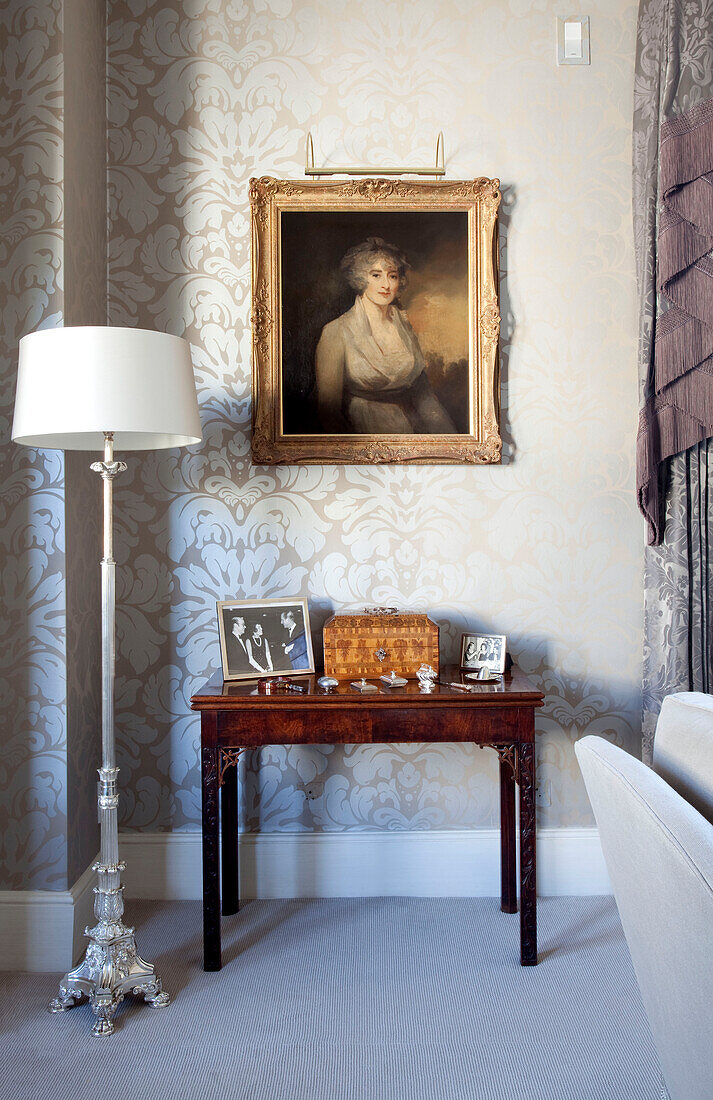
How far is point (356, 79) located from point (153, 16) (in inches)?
27.6

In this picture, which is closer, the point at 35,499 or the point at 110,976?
the point at 110,976

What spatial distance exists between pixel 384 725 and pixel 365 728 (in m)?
0.05

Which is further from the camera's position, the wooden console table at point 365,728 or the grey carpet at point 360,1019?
the wooden console table at point 365,728

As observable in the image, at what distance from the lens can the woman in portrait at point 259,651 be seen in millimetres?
2285

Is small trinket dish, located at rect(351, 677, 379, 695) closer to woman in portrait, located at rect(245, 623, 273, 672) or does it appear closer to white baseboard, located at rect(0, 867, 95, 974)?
woman in portrait, located at rect(245, 623, 273, 672)

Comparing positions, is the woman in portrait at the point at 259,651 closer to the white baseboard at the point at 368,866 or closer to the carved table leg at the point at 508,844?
the white baseboard at the point at 368,866

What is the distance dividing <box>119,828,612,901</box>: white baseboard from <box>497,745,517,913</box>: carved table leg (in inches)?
4.9

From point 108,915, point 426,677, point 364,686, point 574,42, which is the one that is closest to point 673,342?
point 574,42

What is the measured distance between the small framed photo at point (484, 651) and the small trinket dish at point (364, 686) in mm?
363

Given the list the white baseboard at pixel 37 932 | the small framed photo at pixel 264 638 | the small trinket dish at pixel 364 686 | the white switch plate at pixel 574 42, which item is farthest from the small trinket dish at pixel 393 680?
the white switch plate at pixel 574 42

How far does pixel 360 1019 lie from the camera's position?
6.10ft

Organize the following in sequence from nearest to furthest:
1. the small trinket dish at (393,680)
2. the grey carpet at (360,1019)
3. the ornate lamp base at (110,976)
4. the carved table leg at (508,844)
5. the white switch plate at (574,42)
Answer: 1. the grey carpet at (360,1019)
2. the ornate lamp base at (110,976)
3. the small trinket dish at (393,680)
4. the carved table leg at (508,844)
5. the white switch plate at (574,42)

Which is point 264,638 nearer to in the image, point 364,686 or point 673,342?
point 364,686

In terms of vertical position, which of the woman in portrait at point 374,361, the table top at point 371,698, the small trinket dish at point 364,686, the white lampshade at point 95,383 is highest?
the woman in portrait at point 374,361
